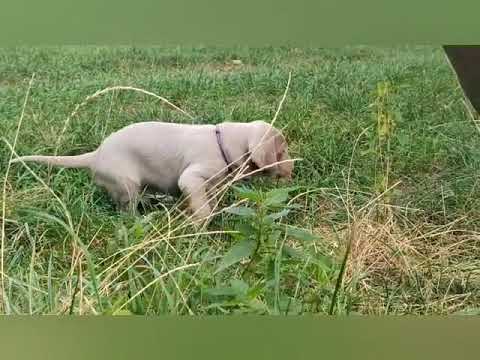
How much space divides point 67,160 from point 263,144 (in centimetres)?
37

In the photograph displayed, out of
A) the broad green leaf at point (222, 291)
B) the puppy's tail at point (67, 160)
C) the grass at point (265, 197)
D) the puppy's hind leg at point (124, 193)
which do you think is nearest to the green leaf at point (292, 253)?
the grass at point (265, 197)

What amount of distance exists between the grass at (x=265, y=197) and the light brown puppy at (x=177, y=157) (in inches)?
0.9

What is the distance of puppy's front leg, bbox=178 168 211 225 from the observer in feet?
5.82

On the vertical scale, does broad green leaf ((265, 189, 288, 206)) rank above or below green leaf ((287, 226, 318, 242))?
above

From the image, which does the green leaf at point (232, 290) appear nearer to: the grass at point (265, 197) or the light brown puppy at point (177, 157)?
the grass at point (265, 197)

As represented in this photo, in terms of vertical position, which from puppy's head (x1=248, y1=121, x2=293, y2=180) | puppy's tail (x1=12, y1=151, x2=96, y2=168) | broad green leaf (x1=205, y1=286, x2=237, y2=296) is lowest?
broad green leaf (x1=205, y1=286, x2=237, y2=296)

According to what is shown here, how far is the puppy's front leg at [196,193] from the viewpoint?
1.78m

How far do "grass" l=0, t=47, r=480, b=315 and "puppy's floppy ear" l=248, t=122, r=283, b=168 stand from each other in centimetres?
3

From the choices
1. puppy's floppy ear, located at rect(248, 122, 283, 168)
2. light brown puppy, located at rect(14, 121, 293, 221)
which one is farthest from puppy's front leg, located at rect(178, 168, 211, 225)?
puppy's floppy ear, located at rect(248, 122, 283, 168)

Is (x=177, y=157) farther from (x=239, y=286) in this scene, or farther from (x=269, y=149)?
(x=239, y=286)

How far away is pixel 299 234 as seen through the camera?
5.76 feet

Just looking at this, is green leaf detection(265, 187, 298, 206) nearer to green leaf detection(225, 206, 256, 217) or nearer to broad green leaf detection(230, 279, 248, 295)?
green leaf detection(225, 206, 256, 217)

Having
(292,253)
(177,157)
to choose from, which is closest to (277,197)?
(292,253)
